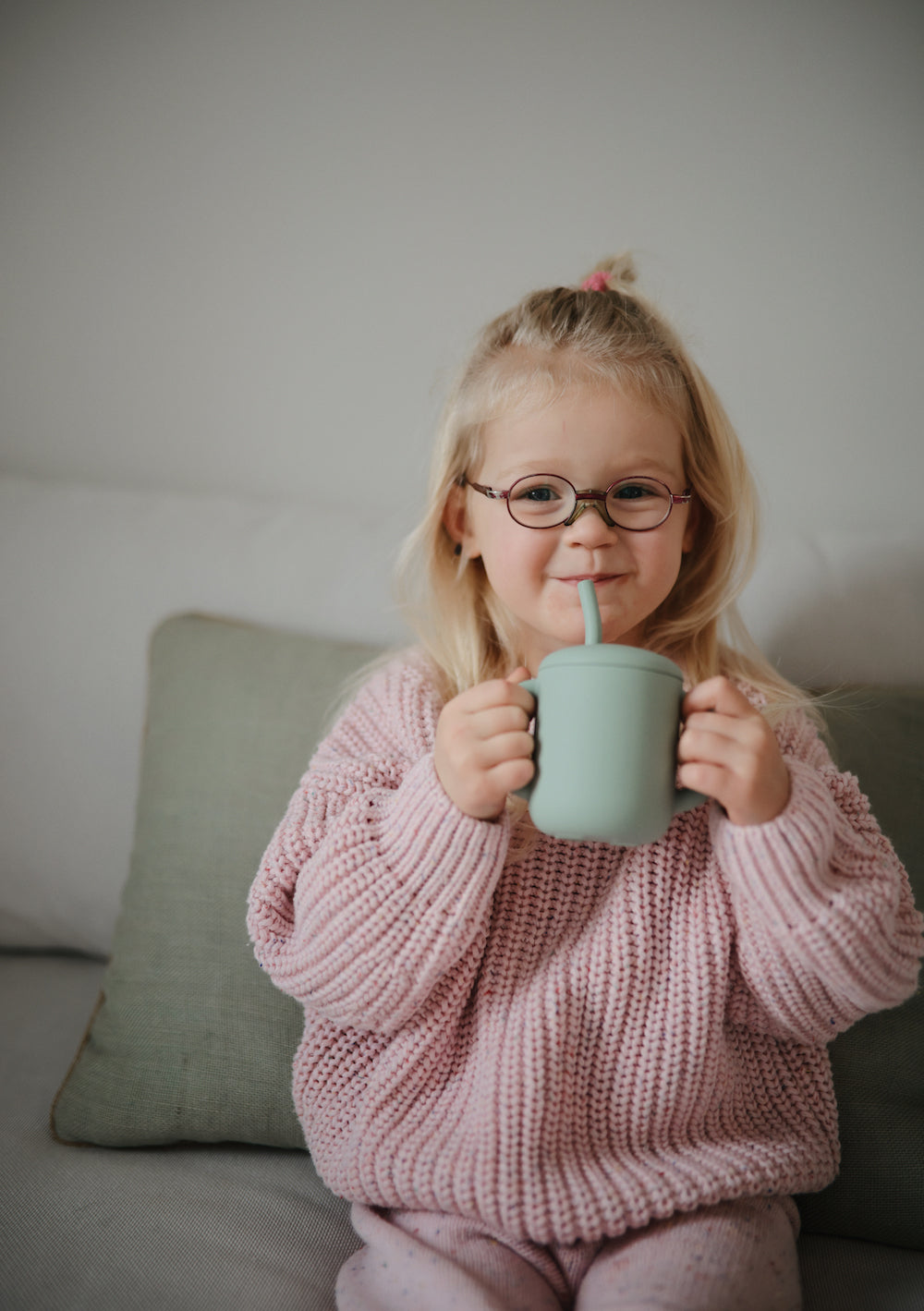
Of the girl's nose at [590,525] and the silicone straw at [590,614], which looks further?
the girl's nose at [590,525]

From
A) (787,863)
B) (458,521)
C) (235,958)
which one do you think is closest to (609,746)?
(787,863)

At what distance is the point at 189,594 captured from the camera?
3.95ft

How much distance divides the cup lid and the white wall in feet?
2.15

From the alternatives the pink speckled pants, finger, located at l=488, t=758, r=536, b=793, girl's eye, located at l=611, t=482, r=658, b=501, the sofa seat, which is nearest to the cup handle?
finger, located at l=488, t=758, r=536, b=793

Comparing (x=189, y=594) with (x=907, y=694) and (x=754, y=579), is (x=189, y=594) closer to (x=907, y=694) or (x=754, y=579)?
(x=754, y=579)

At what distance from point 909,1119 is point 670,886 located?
345 mm

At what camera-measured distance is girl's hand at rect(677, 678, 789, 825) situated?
2.29ft

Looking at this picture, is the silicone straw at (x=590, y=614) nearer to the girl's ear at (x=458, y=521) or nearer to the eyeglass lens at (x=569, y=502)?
the eyeglass lens at (x=569, y=502)

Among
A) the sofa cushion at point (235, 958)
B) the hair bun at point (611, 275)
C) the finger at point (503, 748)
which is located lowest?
the sofa cushion at point (235, 958)

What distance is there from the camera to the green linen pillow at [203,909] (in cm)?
94

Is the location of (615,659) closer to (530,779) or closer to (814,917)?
(530,779)

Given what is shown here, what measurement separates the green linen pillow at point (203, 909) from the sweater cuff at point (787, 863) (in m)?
0.50

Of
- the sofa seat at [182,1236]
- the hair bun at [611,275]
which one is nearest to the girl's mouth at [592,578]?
the hair bun at [611,275]

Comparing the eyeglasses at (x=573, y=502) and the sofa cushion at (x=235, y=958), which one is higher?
the eyeglasses at (x=573, y=502)
